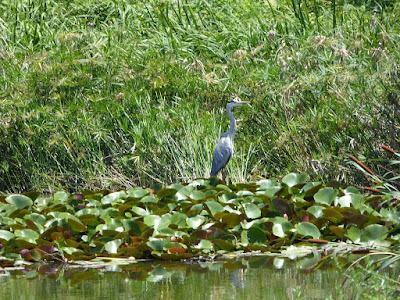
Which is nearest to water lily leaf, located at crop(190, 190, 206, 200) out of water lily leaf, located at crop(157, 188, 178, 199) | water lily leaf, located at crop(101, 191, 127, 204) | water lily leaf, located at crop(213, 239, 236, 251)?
water lily leaf, located at crop(157, 188, 178, 199)

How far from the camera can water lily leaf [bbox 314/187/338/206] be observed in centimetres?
439

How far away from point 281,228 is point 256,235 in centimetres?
19

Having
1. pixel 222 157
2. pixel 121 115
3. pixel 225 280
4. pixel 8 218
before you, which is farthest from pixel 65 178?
pixel 225 280

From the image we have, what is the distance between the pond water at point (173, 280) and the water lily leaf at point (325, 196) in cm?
86

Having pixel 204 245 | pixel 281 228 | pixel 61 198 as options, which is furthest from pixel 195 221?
pixel 61 198

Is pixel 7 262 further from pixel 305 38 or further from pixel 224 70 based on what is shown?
pixel 305 38

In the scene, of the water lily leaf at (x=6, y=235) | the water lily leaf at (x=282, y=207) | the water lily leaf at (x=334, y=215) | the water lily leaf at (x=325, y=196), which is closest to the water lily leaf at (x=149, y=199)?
the water lily leaf at (x=282, y=207)

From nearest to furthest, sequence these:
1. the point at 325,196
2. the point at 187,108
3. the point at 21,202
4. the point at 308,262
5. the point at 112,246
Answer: the point at 308,262, the point at 112,246, the point at 325,196, the point at 21,202, the point at 187,108

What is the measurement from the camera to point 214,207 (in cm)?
428

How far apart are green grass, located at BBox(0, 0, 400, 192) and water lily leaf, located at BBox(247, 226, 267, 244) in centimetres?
192

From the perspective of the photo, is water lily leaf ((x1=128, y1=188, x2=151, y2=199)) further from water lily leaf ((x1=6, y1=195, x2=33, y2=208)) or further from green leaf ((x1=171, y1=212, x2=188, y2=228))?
green leaf ((x1=171, y1=212, x2=188, y2=228))

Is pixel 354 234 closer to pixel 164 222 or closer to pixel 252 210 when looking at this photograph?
pixel 252 210

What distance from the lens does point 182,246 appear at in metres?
3.73

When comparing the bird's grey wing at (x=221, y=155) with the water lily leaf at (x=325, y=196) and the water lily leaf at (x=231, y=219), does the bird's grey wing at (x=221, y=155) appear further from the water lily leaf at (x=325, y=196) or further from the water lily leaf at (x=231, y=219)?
A: the water lily leaf at (x=231, y=219)
